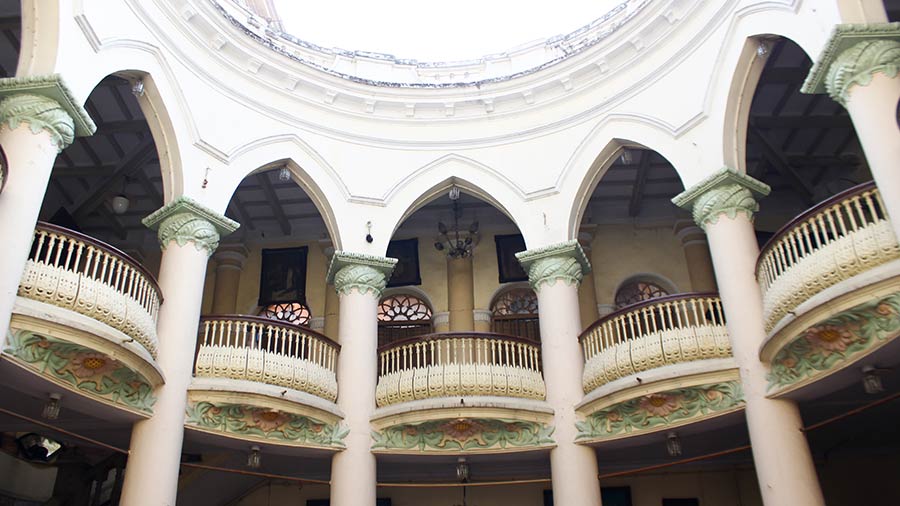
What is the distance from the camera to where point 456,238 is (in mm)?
16688

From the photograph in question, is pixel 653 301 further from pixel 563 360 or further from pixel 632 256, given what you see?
pixel 632 256

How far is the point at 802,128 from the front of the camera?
14211 mm

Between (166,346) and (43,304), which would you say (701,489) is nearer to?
(166,346)

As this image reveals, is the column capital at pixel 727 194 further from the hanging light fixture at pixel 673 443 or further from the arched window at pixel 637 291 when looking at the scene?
the arched window at pixel 637 291

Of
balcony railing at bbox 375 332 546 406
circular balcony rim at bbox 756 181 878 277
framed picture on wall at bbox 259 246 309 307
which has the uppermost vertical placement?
framed picture on wall at bbox 259 246 309 307

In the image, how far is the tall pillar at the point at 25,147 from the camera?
325 inches

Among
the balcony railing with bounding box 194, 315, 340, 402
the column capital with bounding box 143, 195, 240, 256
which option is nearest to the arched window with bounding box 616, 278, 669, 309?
the balcony railing with bounding box 194, 315, 340, 402

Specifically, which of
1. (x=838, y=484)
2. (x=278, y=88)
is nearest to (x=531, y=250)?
(x=278, y=88)

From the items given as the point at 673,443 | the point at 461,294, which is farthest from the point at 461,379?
the point at 461,294

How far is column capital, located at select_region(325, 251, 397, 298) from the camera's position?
13109 millimetres

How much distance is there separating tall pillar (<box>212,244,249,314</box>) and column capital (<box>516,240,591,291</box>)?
281 inches

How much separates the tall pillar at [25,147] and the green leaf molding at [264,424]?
3.47m

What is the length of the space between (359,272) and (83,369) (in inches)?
198

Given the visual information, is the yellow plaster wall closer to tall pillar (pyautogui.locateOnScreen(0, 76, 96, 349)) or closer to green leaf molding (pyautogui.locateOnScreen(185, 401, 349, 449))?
green leaf molding (pyautogui.locateOnScreen(185, 401, 349, 449))
